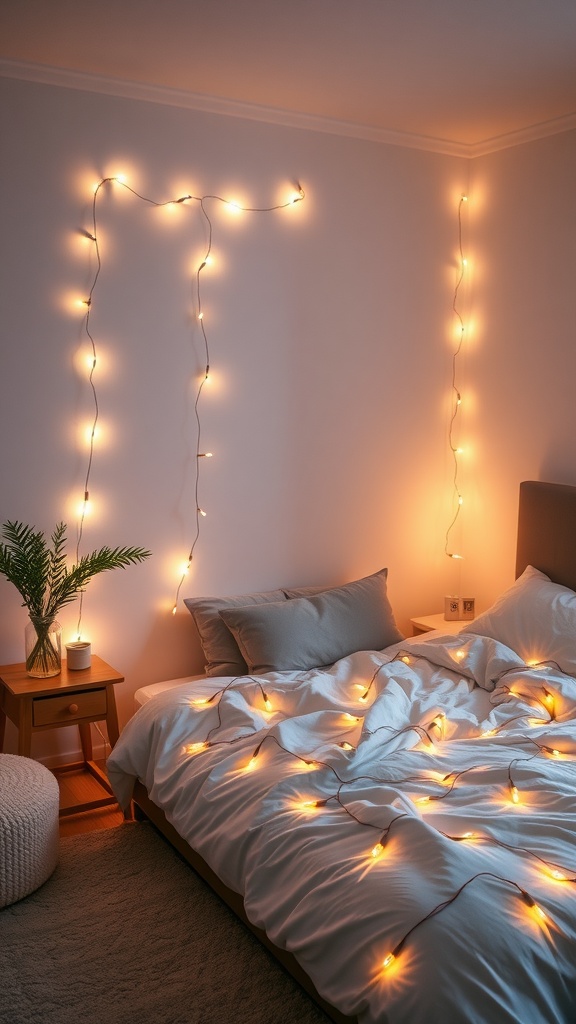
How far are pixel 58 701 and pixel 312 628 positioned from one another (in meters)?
0.99

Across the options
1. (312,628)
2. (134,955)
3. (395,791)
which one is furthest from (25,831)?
(312,628)

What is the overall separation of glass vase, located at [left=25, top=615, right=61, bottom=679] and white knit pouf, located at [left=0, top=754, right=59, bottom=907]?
1.45ft

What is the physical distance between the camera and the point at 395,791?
2301mm

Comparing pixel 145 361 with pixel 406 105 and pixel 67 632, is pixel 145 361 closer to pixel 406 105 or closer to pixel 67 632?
pixel 67 632

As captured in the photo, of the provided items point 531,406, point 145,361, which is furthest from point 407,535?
point 145,361

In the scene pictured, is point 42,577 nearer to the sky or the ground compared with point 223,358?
nearer to the ground

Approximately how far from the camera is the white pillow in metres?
3.29

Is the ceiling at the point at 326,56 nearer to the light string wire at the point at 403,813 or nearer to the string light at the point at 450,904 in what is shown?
the light string wire at the point at 403,813

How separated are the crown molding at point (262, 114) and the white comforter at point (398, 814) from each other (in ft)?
7.25

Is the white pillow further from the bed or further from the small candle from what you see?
the small candle

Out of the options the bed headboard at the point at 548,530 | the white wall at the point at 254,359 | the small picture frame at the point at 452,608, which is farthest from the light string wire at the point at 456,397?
the bed headboard at the point at 548,530

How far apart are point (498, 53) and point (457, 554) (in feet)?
7.48

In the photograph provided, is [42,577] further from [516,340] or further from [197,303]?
→ [516,340]

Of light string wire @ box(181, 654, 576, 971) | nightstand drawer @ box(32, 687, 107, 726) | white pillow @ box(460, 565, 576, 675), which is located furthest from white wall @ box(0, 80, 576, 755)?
light string wire @ box(181, 654, 576, 971)
